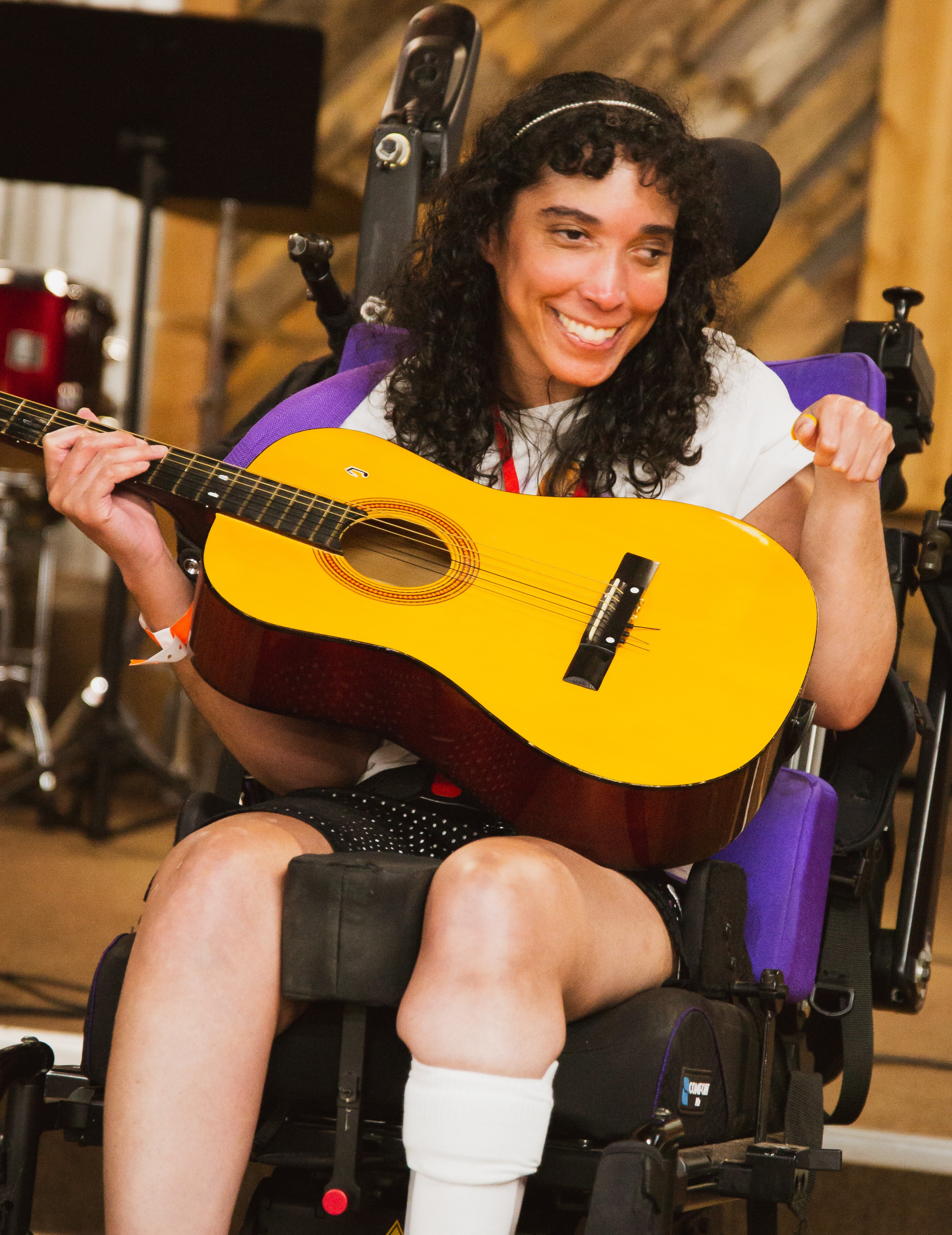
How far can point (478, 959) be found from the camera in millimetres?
958

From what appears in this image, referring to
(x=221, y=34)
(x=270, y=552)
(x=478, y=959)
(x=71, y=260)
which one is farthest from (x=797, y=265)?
(x=478, y=959)

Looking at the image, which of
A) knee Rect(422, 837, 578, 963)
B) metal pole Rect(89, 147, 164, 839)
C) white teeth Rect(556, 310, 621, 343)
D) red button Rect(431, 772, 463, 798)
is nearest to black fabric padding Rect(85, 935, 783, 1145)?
knee Rect(422, 837, 578, 963)

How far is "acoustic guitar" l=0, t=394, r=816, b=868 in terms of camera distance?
1101mm

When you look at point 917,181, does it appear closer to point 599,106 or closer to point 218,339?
point 218,339

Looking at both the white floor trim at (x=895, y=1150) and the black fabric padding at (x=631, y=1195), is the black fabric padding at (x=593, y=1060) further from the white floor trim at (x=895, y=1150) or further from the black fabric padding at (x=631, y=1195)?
the white floor trim at (x=895, y=1150)

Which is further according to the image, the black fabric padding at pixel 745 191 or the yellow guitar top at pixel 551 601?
the black fabric padding at pixel 745 191

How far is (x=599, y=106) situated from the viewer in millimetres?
1338

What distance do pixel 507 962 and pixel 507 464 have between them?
613 millimetres

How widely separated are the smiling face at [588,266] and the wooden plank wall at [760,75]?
2.34 m

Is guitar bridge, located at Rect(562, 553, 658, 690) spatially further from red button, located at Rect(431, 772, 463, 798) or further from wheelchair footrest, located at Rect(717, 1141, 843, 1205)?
wheelchair footrest, located at Rect(717, 1141, 843, 1205)

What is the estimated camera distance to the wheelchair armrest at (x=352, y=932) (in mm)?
1011

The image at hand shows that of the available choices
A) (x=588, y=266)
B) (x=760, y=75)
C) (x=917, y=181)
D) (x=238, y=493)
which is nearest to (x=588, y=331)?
(x=588, y=266)

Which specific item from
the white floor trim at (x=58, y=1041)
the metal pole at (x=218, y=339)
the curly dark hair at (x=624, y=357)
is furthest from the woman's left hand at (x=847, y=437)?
the metal pole at (x=218, y=339)

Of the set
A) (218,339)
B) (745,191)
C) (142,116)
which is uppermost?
(142,116)
